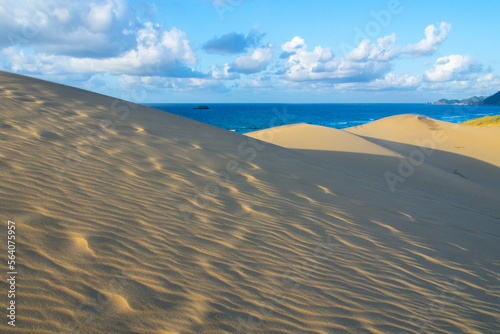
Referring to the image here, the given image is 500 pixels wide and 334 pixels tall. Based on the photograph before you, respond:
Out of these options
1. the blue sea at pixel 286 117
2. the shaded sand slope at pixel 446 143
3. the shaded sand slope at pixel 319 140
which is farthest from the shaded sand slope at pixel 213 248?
the blue sea at pixel 286 117

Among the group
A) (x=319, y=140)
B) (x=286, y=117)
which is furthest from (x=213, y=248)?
(x=286, y=117)

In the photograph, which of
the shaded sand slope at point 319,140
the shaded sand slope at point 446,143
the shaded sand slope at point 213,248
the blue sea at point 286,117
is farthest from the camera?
the blue sea at point 286,117

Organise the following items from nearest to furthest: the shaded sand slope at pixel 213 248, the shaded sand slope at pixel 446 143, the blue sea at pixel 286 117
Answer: the shaded sand slope at pixel 213 248, the shaded sand slope at pixel 446 143, the blue sea at pixel 286 117

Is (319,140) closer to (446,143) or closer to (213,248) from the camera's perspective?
(446,143)

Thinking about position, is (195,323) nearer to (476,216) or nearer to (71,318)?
(71,318)

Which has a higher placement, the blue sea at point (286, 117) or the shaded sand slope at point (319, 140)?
the blue sea at point (286, 117)

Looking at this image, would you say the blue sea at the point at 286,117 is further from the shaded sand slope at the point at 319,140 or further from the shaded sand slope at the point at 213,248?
the shaded sand slope at the point at 213,248

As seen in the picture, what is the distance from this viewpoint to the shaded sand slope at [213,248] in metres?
2.21

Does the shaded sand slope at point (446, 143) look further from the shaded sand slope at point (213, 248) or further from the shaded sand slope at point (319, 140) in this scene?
the shaded sand slope at point (213, 248)

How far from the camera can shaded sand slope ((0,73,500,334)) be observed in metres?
2.21

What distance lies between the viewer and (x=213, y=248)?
302cm

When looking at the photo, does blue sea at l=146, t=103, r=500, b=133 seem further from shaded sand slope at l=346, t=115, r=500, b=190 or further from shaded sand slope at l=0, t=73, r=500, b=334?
shaded sand slope at l=0, t=73, r=500, b=334

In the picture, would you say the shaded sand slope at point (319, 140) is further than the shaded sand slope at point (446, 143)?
No

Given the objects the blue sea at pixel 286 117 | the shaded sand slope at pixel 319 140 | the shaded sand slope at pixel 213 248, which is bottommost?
the shaded sand slope at pixel 213 248
